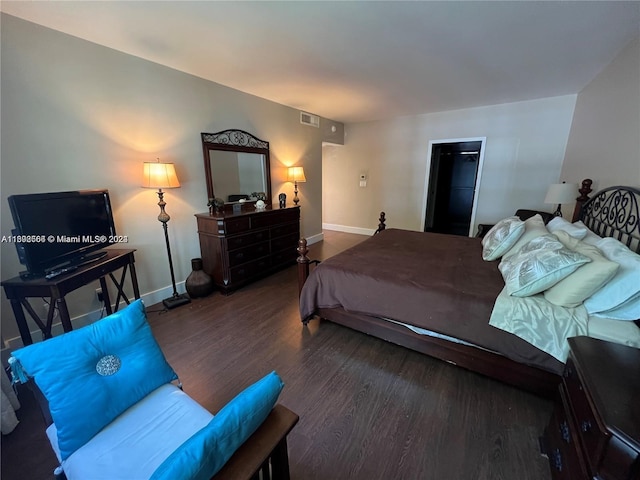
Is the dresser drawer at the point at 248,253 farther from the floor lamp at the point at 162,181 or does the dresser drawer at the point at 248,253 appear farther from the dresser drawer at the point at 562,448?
the dresser drawer at the point at 562,448

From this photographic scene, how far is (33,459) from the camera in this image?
138cm

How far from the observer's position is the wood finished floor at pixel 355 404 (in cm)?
134

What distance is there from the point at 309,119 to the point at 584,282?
448cm

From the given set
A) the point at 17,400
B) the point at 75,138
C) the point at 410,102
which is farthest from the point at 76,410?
the point at 410,102

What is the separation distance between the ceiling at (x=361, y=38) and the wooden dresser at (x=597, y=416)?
2.24 metres

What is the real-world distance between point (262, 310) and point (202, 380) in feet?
3.34

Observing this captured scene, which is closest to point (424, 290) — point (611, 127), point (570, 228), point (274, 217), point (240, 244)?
point (570, 228)

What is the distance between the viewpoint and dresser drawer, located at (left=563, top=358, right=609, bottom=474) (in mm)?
832

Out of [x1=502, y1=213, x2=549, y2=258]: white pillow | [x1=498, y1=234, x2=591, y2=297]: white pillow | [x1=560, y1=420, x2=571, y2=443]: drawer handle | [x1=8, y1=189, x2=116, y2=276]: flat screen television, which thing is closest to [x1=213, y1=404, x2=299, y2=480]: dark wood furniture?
[x1=560, y1=420, x2=571, y2=443]: drawer handle

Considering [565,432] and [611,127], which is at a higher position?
[611,127]

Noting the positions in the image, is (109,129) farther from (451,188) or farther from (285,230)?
(451,188)

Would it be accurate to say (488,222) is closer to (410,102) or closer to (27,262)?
(410,102)

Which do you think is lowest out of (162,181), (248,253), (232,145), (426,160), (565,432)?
(565,432)

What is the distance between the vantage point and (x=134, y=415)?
1064 millimetres
